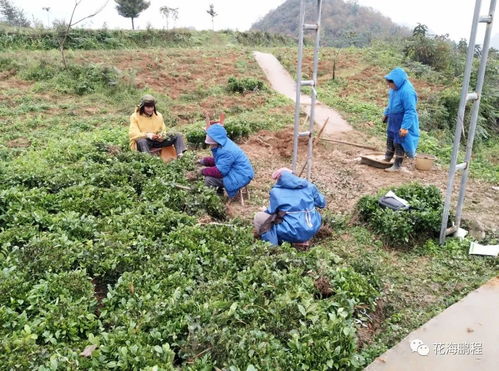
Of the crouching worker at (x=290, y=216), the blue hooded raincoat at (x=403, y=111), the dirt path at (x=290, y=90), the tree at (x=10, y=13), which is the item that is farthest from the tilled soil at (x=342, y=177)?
the tree at (x=10, y=13)

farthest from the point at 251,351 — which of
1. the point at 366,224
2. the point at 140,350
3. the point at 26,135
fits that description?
the point at 26,135

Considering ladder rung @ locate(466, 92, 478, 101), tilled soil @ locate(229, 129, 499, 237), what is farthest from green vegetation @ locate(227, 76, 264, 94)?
ladder rung @ locate(466, 92, 478, 101)

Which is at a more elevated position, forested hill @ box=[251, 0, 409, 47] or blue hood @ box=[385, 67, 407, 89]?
forested hill @ box=[251, 0, 409, 47]

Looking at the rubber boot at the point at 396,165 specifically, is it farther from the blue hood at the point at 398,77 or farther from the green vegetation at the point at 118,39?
the green vegetation at the point at 118,39

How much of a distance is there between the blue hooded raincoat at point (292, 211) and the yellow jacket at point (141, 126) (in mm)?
3381

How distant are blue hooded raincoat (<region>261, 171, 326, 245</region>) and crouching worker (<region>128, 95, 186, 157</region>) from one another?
2.92 metres

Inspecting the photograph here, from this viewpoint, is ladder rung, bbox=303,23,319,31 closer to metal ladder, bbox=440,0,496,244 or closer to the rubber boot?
metal ladder, bbox=440,0,496,244

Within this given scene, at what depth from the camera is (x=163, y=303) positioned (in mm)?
3348

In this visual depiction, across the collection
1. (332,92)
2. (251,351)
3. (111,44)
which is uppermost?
(111,44)

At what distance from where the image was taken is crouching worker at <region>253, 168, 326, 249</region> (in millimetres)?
4684

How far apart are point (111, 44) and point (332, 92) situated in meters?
14.2

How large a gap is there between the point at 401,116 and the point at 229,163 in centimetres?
309

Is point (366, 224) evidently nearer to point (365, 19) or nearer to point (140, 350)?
point (140, 350)

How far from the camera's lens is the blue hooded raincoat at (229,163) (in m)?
6.00
